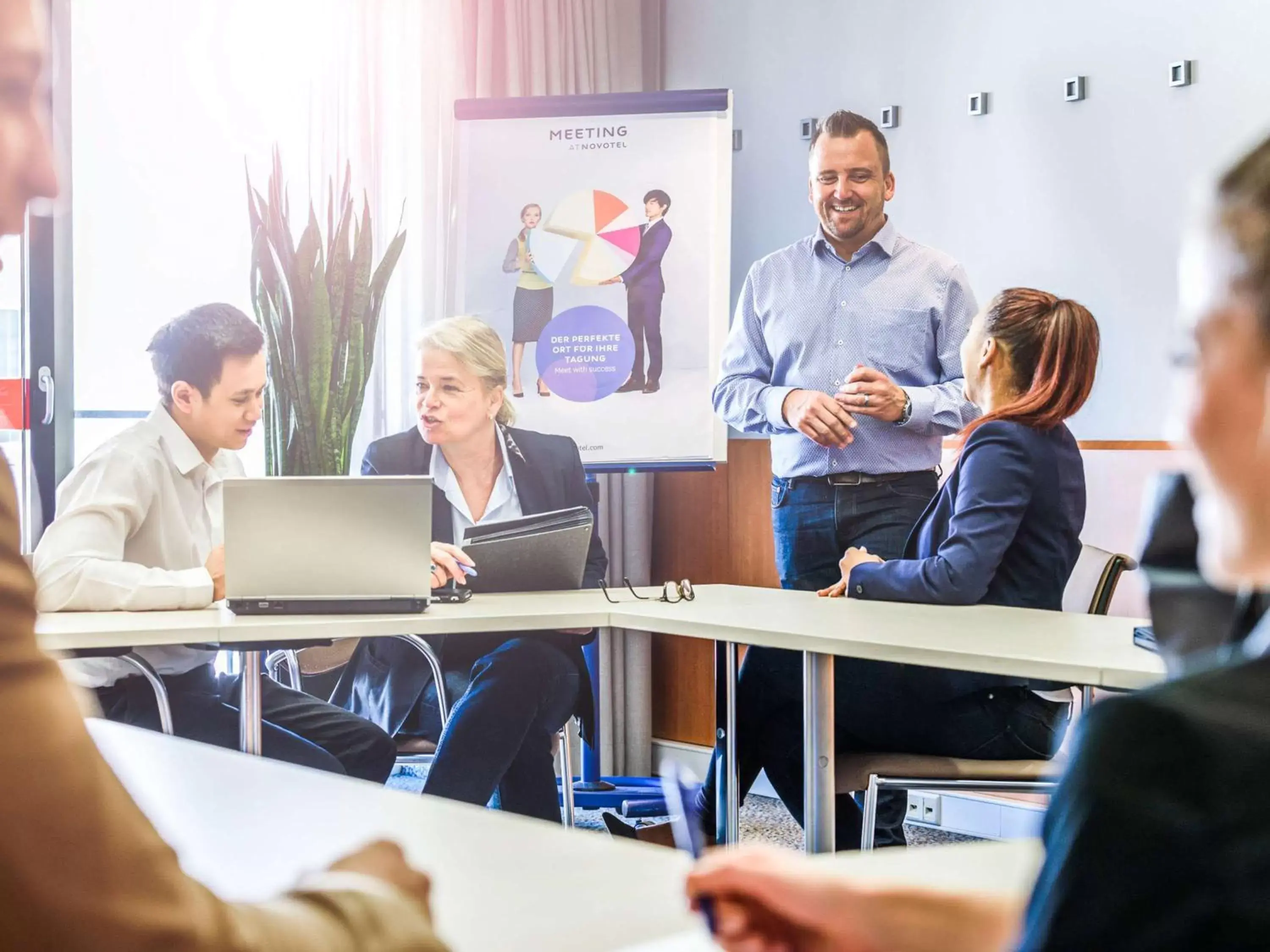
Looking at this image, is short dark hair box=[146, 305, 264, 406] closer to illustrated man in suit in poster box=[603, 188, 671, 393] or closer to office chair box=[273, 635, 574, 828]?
office chair box=[273, 635, 574, 828]

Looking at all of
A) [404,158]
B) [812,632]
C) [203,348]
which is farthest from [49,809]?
[404,158]

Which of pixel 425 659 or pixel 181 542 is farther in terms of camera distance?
pixel 425 659

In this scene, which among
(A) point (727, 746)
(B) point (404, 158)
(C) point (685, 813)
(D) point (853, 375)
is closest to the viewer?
(C) point (685, 813)

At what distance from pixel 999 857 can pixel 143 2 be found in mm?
3614

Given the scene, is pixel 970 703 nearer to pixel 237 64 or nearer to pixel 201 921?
pixel 201 921

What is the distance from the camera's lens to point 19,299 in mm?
273

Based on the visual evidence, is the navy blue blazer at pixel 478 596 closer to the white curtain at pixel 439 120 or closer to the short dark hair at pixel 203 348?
the white curtain at pixel 439 120

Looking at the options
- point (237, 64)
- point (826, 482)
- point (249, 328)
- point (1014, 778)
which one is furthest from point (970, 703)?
point (237, 64)

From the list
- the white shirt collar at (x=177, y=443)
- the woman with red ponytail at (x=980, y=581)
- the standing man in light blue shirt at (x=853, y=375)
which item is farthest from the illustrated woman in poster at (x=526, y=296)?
the white shirt collar at (x=177, y=443)

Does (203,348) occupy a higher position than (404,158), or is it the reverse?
(404,158)

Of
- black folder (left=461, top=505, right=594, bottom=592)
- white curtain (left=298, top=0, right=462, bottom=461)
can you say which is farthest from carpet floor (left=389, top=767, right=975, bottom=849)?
white curtain (left=298, top=0, right=462, bottom=461)

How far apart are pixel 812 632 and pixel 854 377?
3.79 feet

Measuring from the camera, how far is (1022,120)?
3371 mm

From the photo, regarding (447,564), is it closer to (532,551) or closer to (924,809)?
(532,551)
